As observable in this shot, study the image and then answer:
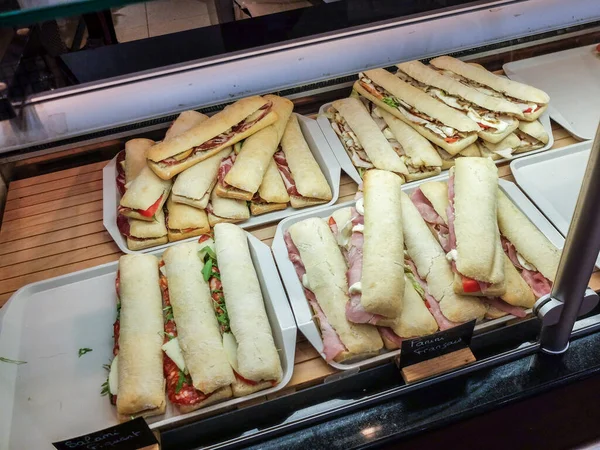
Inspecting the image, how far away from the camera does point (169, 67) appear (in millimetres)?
1665

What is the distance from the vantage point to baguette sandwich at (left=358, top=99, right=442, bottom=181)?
7.82ft

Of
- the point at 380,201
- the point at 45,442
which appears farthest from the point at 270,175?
the point at 45,442

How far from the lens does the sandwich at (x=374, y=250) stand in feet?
5.82

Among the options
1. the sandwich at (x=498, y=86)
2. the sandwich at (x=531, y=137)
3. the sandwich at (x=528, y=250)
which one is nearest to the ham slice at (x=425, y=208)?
the sandwich at (x=528, y=250)

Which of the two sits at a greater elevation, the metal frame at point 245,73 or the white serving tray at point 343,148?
the metal frame at point 245,73

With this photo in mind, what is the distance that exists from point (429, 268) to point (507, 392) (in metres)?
0.47

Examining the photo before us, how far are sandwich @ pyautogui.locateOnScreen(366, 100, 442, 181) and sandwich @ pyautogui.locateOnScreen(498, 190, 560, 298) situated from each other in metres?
0.37

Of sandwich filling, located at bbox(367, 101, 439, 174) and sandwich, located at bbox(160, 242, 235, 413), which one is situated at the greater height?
sandwich filling, located at bbox(367, 101, 439, 174)

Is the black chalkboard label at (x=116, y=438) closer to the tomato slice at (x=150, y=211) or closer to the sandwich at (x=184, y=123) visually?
the tomato slice at (x=150, y=211)

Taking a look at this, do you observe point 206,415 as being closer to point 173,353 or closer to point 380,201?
point 173,353

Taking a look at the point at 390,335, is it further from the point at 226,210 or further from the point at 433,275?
the point at 226,210

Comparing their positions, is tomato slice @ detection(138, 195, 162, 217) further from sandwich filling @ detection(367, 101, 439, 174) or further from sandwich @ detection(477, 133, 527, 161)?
sandwich @ detection(477, 133, 527, 161)

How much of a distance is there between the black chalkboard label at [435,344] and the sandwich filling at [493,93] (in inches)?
47.5

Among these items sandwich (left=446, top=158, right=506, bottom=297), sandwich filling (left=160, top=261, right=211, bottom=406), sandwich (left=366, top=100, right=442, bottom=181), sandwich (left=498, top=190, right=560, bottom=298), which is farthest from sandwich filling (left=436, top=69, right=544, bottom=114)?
sandwich filling (left=160, top=261, right=211, bottom=406)
